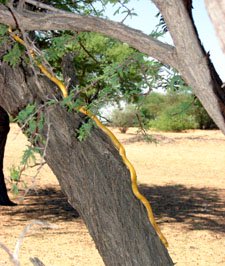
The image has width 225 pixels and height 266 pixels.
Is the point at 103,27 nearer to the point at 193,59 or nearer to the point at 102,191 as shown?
the point at 193,59

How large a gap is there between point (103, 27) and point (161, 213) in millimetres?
10911

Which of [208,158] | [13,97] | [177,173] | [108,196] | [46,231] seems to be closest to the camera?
[108,196]

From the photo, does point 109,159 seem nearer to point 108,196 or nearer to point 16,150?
point 108,196

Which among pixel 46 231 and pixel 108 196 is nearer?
pixel 108 196

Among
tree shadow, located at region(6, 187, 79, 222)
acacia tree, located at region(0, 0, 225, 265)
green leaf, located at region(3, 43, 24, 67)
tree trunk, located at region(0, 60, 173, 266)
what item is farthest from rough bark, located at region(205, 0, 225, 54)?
tree shadow, located at region(6, 187, 79, 222)

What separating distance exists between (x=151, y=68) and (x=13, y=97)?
2.16 m

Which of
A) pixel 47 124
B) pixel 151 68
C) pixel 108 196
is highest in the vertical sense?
pixel 151 68

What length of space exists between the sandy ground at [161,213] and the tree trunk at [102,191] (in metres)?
0.45

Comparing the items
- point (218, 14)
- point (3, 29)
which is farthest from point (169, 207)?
point (218, 14)

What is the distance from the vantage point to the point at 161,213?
48.8 feet

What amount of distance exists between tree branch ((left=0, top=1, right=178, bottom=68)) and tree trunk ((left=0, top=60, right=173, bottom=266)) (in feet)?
3.98

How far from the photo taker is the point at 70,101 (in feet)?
18.4

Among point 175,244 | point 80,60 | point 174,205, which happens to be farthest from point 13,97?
point 174,205

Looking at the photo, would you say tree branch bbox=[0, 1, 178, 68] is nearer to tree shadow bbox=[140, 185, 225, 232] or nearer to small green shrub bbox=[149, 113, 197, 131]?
tree shadow bbox=[140, 185, 225, 232]
